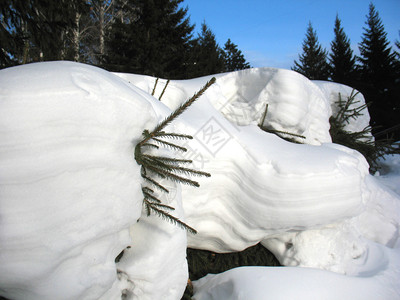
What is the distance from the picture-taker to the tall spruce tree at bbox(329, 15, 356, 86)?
17.7 metres

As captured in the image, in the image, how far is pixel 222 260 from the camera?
1914 millimetres

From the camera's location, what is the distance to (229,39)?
756 inches

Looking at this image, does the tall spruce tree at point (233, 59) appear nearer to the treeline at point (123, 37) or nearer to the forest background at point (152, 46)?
the forest background at point (152, 46)

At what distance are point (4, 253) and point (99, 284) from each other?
Result: 0.33 meters

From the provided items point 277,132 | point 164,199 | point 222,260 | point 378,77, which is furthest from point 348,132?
point 378,77

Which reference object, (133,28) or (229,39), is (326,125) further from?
(229,39)

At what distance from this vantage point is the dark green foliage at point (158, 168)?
3.53ft

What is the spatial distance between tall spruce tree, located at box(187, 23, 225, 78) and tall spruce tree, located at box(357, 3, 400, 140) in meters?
9.30

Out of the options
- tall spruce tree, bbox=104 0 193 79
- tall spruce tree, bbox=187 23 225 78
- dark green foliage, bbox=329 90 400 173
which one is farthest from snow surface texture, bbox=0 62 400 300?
tall spruce tree, bbox=187 23 225 78

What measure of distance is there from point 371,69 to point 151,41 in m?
16.6

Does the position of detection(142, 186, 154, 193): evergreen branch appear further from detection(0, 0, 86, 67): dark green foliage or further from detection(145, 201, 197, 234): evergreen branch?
detection(0, 0, 86, 67): dark green foliage

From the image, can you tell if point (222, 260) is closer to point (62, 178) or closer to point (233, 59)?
point (62, 178)

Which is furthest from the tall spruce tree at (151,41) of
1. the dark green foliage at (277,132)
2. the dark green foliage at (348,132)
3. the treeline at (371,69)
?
the treeline at (371,69)

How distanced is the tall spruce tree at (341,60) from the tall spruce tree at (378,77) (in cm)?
78
